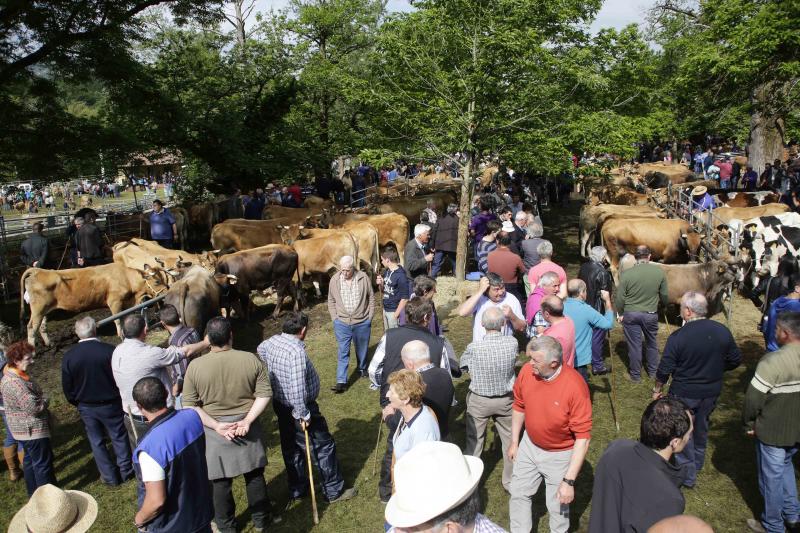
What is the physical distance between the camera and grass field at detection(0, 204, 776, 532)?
209 inches

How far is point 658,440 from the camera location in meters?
3.33

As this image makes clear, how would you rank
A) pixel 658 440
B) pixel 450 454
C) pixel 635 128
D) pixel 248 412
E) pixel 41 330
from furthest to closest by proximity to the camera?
1. pixel 635 128
2. pixel 41 330
3. pixel 248 412
4. pixel 658 440
5. pixel 450 454

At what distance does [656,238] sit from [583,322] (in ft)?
23.9

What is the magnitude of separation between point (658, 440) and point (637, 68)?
47.6 ft

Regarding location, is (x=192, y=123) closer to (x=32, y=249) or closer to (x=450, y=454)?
(x=32, y=249)

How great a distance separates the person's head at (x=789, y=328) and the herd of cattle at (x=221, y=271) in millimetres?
7935

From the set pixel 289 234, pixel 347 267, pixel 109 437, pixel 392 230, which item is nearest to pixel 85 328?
pixel 109 437


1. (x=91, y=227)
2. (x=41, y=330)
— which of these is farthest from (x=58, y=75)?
(x=41, y=330)

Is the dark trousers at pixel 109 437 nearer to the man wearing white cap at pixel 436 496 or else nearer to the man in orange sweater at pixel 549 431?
the man in orange sweater at pixel 549 431

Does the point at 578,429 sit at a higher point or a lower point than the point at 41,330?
higher

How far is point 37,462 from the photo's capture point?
5578 millimetres

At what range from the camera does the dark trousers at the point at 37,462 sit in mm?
5535

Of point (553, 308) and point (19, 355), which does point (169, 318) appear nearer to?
point (19, 355)

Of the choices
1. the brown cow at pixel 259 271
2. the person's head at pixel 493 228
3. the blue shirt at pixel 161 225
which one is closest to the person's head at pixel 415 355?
the person's head at pixel 493 228
